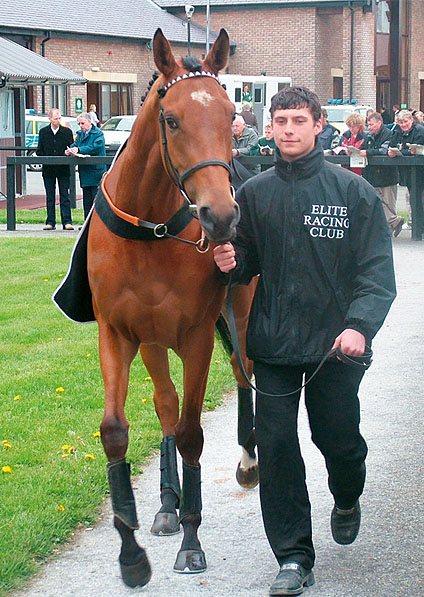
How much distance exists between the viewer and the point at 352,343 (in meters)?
3.94

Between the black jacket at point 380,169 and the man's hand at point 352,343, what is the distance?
41.6ft

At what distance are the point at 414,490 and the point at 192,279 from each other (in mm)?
1782

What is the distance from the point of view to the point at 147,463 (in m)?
5.71

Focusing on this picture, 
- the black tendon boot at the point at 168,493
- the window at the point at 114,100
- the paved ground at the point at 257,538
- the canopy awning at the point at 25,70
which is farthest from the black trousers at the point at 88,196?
the window at the point at 114,100

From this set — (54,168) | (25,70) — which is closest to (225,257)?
(54,168)

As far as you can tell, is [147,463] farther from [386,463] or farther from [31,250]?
[31,250]

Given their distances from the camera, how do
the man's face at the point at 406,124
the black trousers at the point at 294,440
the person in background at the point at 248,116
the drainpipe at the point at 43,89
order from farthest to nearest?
the drainpipe at the point at 43,89
the person in background at the point at 248,116
the man's face at the point at 406,124
the black trousers at the point at 294,440

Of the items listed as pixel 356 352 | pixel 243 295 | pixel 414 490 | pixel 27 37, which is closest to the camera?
pixel 356 352

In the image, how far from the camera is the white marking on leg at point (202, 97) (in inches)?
152

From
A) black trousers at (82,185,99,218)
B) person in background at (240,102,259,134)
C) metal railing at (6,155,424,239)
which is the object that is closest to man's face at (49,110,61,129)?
metal railing at (6,155,424,239)

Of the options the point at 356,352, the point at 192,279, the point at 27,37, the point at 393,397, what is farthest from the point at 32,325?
the point at 27,37

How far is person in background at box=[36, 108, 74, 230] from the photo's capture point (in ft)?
57.9

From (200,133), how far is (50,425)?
A: 10.1 ft

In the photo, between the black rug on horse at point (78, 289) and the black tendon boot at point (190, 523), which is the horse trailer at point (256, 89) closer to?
the black rug on horse at point (78, 289)
